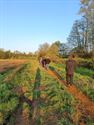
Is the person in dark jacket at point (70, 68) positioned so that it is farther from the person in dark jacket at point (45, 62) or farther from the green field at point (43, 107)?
the person in dark jacket at point (45, 62)

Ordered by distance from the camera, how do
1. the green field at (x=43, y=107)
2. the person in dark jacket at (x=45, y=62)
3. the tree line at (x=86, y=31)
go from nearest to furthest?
the green field at (x=43, y=107)
the person in dark jacket at (x=45, y=62)
the tree line at (x=86, y=31)

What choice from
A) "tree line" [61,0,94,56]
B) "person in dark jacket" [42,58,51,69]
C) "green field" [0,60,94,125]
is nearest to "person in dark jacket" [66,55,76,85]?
"green field" [0,60,94,125]

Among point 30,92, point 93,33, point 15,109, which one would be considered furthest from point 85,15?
point 15,109

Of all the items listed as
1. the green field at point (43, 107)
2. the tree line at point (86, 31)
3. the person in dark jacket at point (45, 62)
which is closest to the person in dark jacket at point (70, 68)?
the green field at point (43, 107)

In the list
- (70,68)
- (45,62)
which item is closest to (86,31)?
(45,62)

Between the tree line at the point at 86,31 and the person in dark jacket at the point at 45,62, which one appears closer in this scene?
the person in dark jacket at the point at 45,62

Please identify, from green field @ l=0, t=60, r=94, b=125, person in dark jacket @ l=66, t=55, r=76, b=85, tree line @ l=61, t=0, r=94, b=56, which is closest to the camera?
green field @ l=0, t=60, r=94, b=125

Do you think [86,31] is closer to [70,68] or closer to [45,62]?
[45,62]

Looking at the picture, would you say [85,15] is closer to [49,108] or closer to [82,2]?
[82,2]

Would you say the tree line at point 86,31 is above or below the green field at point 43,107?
above

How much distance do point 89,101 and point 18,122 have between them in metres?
3.89

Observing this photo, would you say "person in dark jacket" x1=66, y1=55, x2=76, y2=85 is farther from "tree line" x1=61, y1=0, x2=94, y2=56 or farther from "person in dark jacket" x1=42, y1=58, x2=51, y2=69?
"tree line" x1=61, y1=0, x2=94, y2=56

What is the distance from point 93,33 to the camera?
1882 inches

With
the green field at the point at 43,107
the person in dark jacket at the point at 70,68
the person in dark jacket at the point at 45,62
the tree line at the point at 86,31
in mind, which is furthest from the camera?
the tree line at the point at 86,31
